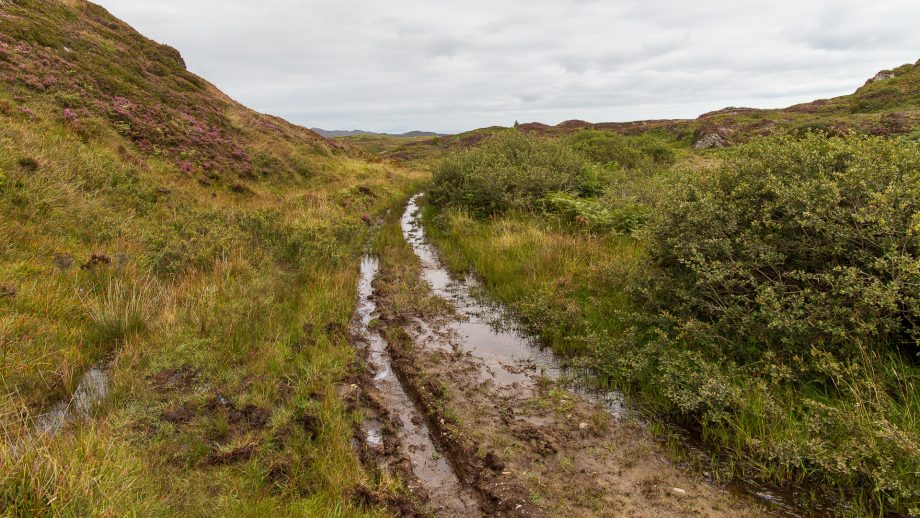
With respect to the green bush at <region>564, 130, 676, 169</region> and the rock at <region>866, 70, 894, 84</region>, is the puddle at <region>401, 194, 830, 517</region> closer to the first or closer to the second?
the green bush at <region>564, 130, 676, 169</region>

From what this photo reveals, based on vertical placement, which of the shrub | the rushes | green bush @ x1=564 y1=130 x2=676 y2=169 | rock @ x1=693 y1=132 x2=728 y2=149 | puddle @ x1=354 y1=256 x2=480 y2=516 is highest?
rock @ x1=693 y1=132 x2=728 y2=149

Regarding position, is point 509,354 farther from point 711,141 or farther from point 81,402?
point 711,141

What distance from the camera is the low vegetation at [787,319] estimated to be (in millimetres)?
3764

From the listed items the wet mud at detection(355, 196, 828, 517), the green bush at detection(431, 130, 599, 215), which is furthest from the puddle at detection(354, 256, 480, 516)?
the green bush at detection(431, 130, 599, 215)

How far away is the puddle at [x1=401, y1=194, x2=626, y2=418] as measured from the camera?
569cm

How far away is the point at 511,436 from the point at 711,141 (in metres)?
33.7

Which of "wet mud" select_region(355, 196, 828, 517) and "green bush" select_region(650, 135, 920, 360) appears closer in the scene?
"wet mud" select_region(355, 196, 828, 517)

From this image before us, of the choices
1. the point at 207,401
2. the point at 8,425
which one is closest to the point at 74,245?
the point at 207,401

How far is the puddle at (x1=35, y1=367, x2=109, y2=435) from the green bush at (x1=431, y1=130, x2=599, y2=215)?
11.4m

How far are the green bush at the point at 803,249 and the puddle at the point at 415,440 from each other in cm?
347

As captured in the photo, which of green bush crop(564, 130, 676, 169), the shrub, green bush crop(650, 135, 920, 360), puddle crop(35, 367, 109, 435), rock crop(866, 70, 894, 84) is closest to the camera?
puddle crop(35, 367, 109, 435)

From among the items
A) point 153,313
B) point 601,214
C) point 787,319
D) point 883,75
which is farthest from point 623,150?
point 883,75

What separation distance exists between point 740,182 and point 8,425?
8.02m

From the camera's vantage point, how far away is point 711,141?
31.4 m
